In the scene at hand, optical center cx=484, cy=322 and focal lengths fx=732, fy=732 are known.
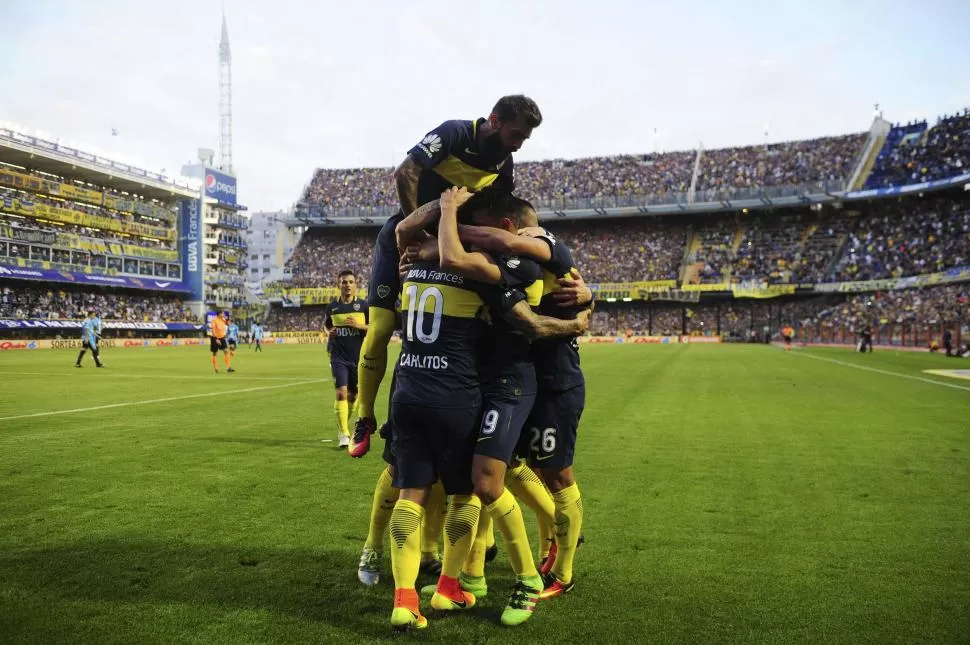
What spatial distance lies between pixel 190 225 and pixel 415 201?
73149mm

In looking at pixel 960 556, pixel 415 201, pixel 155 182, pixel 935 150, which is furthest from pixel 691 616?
pixel 155 182

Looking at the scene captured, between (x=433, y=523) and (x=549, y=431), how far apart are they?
102cm

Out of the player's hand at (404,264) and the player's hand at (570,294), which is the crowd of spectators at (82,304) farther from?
the player's hand at (570,294)

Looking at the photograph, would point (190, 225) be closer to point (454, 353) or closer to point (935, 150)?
point (935, 150)

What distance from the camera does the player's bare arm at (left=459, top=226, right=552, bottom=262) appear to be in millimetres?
3984

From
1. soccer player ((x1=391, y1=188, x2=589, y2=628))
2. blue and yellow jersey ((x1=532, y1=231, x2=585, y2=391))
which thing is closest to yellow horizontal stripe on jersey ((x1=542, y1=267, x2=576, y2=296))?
blue and yellow jersey ((x1=532, y1=231, x2=585, y2=391))

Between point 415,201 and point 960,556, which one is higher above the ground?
point 415,201

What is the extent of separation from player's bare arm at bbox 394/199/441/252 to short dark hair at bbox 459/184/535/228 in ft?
0.58

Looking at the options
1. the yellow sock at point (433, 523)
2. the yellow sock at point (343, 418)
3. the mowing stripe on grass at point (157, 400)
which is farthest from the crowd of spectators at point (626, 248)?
the yellow sock at point (433, 523)

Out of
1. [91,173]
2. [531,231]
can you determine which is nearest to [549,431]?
[531,231]

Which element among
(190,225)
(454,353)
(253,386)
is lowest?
(253,386)

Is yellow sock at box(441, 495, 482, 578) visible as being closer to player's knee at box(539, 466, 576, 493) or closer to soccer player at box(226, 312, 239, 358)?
player's knee at box(539, 466, 576, 493)

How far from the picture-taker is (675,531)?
5.67 meters

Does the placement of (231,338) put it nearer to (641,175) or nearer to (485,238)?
(485,238)
